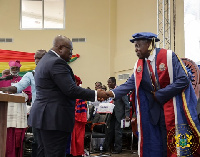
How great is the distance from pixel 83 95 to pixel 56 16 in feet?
32.3

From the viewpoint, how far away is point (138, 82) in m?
2.98

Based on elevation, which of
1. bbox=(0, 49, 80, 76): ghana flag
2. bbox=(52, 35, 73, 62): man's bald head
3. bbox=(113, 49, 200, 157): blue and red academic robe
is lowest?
bbox=(113, 49, 200, 157): blue and red academic robe

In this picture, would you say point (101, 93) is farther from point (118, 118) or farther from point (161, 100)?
point (118, 118)

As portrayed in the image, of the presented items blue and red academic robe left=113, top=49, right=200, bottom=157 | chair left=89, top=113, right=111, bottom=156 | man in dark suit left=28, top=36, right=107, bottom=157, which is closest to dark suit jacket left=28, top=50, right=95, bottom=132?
man in dark suit left=28, top=36, right=107, bottom=157

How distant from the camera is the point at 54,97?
2.52 metres

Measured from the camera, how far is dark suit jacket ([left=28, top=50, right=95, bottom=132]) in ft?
8.18

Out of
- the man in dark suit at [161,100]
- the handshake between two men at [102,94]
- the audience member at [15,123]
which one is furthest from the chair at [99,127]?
the man in dark suit at [161,100]

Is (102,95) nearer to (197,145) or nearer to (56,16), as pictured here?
(197,145)

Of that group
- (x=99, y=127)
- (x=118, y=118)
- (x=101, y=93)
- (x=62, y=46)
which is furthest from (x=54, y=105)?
(x=118, y=118)

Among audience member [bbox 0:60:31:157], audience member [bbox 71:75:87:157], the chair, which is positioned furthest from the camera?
the chair

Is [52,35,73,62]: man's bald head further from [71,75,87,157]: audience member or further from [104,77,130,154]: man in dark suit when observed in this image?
[104,77,130,154]: man in dark suit

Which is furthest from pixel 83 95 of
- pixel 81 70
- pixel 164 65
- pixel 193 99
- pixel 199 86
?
pixel 81 70

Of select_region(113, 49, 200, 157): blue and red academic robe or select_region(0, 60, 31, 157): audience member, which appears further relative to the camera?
select_region(0, 60, 31, 157): audience member

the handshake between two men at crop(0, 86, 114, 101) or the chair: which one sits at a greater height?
the handshake between two men at crop(0, 86, 114, 101)
